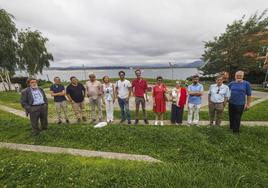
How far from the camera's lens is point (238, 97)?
5727mm

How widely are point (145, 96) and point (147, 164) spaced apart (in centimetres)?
336

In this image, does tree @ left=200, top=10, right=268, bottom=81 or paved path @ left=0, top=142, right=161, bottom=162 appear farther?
tree @ left=200, top=10, right=268, bottom=81

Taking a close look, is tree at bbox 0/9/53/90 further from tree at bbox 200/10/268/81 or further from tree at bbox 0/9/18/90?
tree at bbox 200/10/268/81

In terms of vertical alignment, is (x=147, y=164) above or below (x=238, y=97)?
below

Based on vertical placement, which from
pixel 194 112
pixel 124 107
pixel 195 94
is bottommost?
→ pixel 194 112

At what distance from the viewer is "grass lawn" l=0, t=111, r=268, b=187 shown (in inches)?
145

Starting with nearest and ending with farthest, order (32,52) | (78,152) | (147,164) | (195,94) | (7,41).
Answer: (147,164), (78,152), (195,94), (7,41), (32,52)

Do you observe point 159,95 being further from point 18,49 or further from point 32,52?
point 32,52

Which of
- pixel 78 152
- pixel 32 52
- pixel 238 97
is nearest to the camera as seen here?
pixel 78 152

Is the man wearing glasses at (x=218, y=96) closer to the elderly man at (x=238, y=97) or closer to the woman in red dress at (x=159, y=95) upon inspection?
the elderly man at (x=238, y=97)

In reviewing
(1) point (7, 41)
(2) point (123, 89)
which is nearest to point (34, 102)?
(2) point (123, 89)

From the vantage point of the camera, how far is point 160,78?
6996 mm

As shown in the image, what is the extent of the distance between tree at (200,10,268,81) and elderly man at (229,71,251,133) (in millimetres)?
16558

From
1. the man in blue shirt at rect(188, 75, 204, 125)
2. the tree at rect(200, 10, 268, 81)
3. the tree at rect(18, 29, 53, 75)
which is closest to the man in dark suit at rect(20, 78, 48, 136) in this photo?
the man in blue shirt at rect(188, 75, 204, 125)
